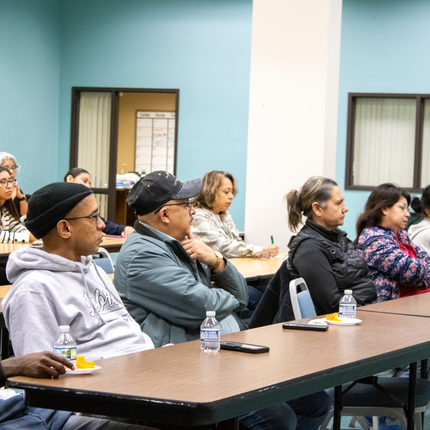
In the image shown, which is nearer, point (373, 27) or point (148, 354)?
point (148, 354)

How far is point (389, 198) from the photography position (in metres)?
4.04

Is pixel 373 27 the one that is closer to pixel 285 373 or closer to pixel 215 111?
pixel 215 111

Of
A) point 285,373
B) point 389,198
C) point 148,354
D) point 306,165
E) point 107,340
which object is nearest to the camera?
point 285,373

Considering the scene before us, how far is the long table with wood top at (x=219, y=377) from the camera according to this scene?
1.44 meters

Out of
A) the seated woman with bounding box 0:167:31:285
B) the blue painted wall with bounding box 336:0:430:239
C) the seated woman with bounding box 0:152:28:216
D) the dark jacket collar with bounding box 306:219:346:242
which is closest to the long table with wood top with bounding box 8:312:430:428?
the dark jacket collar with bounding box 306:219:346:242

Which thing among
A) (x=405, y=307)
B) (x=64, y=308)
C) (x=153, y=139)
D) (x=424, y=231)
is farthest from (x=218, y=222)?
(x=153, y=139)

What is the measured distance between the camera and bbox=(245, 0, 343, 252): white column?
5637 mm

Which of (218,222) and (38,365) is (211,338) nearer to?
(38,365)

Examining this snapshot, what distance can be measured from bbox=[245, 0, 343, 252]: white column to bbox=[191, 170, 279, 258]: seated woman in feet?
2.25

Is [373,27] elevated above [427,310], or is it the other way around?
[373,27]

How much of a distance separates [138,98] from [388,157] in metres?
4.47

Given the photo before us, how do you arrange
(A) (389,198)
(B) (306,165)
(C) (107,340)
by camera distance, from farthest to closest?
(B) (306,165) < (A) (389,198) < (C) (107,340)

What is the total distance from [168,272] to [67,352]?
716 mm

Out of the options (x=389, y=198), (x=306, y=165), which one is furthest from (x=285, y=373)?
(x=306, y=165)
